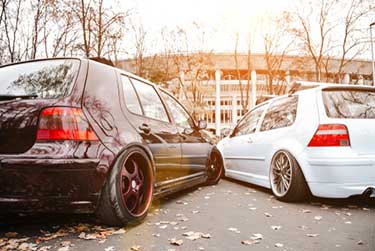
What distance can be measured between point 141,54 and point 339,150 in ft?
70.9

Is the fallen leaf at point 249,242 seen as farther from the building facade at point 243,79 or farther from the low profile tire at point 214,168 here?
the low profile tire at point 214,168

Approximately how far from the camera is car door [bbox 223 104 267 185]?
5.78m

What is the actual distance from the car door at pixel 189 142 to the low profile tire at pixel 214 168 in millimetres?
631

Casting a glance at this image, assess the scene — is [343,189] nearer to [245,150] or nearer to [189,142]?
[245,150]

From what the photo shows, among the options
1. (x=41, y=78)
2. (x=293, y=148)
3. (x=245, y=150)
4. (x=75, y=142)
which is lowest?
(x=245, y=150)

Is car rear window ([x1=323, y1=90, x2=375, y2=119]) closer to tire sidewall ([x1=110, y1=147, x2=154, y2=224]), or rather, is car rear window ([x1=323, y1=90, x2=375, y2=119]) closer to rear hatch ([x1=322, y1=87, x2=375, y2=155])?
rear hatch ([x1=322, y1=87, x2=375, y2=155])

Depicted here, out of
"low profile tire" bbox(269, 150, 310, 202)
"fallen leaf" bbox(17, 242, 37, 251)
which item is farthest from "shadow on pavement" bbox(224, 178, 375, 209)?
"fallen leaf" bbox(17, 242, 37, 251)

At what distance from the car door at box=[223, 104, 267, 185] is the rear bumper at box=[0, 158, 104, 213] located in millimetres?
3333

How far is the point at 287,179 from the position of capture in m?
4.77

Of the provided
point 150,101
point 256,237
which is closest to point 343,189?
point 256,237

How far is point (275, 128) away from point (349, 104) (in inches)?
45.4

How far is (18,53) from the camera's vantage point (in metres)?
16.9

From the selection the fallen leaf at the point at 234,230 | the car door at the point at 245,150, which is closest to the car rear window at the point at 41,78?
the fallen leaf at the point at 234,230

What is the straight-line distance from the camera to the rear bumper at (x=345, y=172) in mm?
4137
